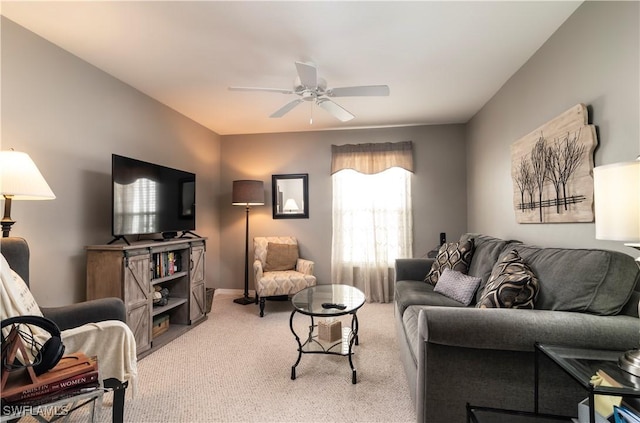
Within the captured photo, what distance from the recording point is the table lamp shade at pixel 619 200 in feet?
3.29

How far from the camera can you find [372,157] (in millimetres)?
4211

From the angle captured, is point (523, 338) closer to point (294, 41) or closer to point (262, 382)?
point (262, 382)

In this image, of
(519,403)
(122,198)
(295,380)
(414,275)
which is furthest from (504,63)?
(122,198)

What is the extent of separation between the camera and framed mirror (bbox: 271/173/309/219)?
4.41 m

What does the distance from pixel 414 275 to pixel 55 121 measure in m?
3.46

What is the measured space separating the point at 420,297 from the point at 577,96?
173cm

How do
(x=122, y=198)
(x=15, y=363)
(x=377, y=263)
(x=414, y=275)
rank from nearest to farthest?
(x=15, y=363), (x=122, y=198), (x=414, y=275), (x=377, y=263)

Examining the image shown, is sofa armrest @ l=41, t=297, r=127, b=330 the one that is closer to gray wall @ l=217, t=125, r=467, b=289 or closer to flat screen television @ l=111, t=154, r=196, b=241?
flat screen television @ l=111, t=154, r=196, b=241

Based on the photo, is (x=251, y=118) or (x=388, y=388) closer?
(x=388, y=388)

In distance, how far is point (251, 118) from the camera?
386 centimetres

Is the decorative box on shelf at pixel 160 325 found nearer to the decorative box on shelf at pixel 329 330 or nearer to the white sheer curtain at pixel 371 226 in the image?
the decorative box on shelf at pixel 329 330

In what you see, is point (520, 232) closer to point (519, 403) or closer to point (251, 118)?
→ point (519, 403)

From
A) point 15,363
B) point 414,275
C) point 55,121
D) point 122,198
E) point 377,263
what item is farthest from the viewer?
point 377,263

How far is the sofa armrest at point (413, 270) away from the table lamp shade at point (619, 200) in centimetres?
204
